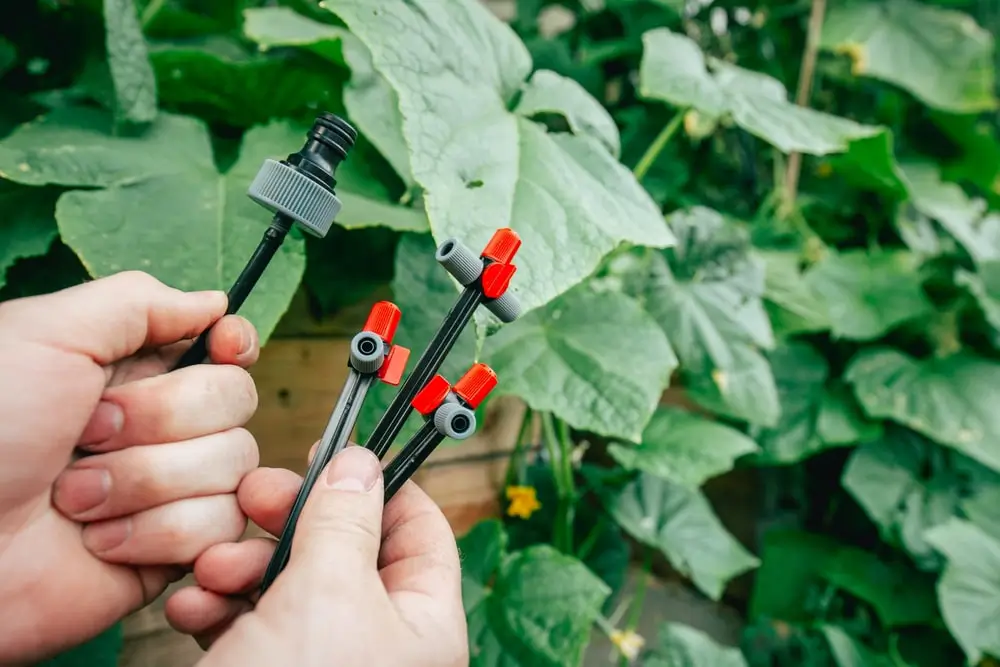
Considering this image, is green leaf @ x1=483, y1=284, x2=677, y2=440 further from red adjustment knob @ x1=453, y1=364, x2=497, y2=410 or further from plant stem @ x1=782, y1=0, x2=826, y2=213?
plant stem @ x1=782, y1=0, x2=826, y2=213

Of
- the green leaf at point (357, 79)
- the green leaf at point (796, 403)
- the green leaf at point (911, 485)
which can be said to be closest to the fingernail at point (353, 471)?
the green leaf at point (357, 79)

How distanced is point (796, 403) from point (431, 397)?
0.98 meters

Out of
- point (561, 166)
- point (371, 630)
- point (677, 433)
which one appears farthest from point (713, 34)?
point (371, 630)

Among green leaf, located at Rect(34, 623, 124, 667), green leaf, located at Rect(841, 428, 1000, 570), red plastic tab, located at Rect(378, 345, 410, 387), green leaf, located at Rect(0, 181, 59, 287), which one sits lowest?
green leaf, located at Rect(34, 623, 124, 667)

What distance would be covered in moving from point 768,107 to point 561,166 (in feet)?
1.17

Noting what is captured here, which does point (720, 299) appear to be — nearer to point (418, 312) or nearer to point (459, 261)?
point (418, 312)

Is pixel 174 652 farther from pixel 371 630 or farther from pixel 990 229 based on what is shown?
pixel 990 229

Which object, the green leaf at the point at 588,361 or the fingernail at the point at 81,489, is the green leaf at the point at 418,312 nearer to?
the green leaf at the point at 588,361

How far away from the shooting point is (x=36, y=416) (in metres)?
0.32

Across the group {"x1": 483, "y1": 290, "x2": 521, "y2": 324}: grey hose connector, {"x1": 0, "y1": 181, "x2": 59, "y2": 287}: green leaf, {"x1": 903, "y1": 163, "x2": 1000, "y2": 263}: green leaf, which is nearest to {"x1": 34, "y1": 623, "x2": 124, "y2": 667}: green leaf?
{"x1": 0, "y1": 181, "x2": 59, "y2": 287}: green leaf

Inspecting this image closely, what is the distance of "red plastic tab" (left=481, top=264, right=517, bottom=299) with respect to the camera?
13.1 inches

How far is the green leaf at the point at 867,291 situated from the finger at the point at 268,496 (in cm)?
100

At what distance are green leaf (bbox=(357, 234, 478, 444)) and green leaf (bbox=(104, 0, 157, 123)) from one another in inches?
9.7

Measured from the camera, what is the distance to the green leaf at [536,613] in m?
0.65
